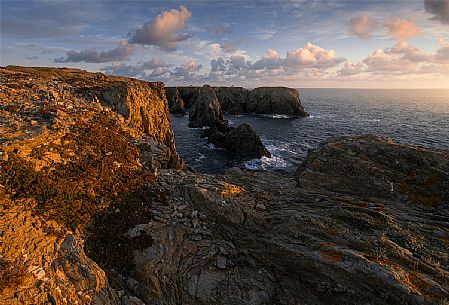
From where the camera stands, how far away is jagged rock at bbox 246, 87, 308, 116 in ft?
361

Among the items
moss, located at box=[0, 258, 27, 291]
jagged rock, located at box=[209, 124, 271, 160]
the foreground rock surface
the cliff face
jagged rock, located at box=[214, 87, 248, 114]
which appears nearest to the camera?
moss, located at box=[0, 258, 27, 291]

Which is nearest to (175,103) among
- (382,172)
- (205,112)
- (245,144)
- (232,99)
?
(232,99)

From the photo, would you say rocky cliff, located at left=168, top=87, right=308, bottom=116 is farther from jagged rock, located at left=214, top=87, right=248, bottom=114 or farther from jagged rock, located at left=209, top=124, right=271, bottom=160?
jagged rock, located at left=209, top=124, right=271, bottom=160

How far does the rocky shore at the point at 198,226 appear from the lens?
8.86 meters

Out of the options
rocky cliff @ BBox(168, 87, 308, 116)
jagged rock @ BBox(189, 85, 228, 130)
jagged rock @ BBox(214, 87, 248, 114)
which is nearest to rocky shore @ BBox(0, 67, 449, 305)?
jagged rock @ BBox(189, 85, 228, 130)

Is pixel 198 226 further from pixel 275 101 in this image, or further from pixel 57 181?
pixel 275 101

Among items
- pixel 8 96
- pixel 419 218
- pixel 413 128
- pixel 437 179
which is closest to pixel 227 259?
pixel 419 218

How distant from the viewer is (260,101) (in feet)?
380

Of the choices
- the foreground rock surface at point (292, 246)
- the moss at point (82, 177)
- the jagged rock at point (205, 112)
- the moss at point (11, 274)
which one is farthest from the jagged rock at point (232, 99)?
the moss at point (11, 274)

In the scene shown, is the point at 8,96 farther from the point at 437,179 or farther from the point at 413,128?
the point at 413,128

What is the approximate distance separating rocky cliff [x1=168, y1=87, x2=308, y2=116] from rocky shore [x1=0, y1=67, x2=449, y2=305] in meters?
96.5

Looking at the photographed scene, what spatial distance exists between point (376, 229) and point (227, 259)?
698cm

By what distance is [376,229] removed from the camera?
11.4m

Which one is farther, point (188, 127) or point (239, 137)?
point (188, 127)
